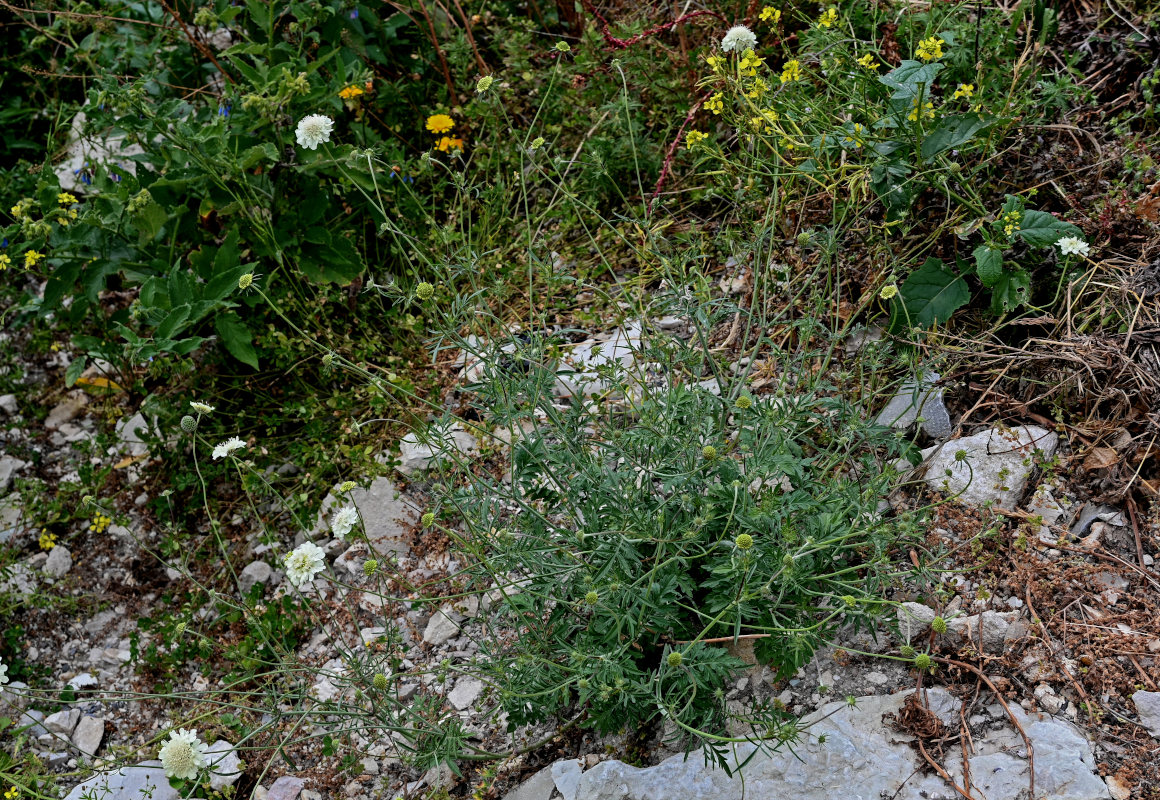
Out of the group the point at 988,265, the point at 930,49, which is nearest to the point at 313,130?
the point at 930,49

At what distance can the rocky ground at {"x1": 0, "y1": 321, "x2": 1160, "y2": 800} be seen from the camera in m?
2.12

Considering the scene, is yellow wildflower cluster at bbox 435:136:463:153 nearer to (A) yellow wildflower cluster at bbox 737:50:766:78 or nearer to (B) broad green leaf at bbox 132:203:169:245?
(B) broad green leaf at bbox 132:203:169:245

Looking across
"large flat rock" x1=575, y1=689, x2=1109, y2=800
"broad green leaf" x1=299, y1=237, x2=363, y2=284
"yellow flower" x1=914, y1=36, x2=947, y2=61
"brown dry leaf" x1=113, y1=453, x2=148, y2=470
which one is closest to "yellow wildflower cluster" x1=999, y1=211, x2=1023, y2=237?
"yellow flower" x1=914, y1=36, x2=947, y2=61

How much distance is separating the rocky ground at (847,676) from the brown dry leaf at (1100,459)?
0.18ft

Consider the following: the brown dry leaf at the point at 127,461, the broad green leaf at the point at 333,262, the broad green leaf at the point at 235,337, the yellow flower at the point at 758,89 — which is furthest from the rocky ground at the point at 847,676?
the yellow flower at the point at 758,89

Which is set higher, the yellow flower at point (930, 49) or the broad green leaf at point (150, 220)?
the yellow flower at point (930, 49)

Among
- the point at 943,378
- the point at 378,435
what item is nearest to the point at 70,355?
the point at 378,435

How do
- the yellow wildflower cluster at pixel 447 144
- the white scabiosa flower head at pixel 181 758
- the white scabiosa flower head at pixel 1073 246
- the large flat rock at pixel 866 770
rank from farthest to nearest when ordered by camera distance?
1. the yellow wildflower cluster at pixel 447 144
2. the white scabiosa flower head at pixel 1073 246
3. the white scabiosa flower head at pixel 181 758
4. the large flat rock at pixel 866 770

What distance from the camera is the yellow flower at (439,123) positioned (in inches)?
155

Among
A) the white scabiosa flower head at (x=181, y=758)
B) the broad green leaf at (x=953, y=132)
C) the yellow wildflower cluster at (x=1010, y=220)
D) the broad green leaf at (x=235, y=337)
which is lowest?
the white scabiosa flower head at (x=181, y=758)

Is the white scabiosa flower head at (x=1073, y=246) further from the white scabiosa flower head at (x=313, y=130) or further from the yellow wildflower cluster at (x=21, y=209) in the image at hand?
the yellow wildflower cluster at (x=21, y=209)

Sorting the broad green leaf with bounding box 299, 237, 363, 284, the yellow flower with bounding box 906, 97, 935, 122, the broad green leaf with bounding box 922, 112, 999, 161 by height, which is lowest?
the broad green leaf with bounding box 299, 237, 363, 284

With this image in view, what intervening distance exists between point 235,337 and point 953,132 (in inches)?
102

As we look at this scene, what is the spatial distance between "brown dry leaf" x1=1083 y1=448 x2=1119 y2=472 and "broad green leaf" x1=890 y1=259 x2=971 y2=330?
22.4 inches
